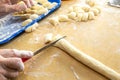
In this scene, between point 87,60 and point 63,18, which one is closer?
point 87,60

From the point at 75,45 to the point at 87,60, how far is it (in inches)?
5.2

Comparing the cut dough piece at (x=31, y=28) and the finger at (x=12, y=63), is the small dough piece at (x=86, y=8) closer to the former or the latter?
the cut dough piece at (x=31, y=28)

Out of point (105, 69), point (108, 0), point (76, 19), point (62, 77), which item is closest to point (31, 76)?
point (62, 77)

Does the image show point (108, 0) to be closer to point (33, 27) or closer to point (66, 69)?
point (33, 27)

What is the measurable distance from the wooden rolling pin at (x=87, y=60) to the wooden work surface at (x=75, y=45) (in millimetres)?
16

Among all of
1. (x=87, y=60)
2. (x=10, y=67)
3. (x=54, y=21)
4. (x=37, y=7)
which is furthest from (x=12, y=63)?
(x=37, y=7)

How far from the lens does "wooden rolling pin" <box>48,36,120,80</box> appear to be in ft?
2.40

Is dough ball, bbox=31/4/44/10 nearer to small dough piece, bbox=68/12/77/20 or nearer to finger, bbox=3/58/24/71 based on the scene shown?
small dough piece, bbox=68/12/77/20

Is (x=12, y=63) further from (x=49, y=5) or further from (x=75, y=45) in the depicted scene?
(x=49, y=5)

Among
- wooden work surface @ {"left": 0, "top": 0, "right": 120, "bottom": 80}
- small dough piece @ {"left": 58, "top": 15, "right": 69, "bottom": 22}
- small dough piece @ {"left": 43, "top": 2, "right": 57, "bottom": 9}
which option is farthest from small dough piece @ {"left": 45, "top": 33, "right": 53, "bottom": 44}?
small dough piece @ {"left": 43, "top": 2, "right": 57, "bottom": 9}

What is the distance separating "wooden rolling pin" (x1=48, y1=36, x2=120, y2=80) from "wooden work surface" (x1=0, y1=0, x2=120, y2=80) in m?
0.02

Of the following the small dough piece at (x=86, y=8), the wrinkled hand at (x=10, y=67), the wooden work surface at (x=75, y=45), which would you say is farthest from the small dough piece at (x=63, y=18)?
the wrinkled hand at (x=10, y=67)

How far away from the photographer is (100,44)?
90 cm

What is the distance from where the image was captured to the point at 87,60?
79 cm
